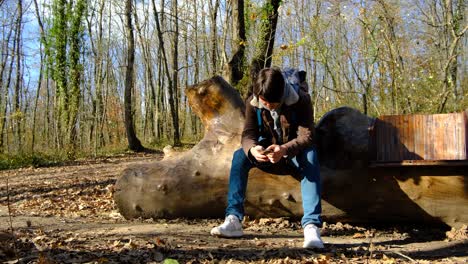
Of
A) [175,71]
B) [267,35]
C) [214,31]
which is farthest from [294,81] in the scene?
[214,31]

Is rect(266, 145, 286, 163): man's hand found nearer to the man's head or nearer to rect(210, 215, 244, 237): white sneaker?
the man's head

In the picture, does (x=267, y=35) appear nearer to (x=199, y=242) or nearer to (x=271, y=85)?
(x=271, y=85)

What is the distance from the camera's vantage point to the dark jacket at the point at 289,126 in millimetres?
3463

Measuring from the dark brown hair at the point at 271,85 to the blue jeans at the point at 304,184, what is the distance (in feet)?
1.66

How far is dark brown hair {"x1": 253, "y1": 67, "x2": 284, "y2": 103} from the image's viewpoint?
10.8ft

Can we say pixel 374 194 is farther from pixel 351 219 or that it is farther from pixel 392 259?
pixel 392 259

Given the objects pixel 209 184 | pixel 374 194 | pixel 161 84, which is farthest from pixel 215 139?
pixel 161 84

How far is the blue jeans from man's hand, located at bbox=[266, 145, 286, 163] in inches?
7.9

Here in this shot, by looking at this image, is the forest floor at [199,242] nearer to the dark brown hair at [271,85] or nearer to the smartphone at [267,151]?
the smartphone at [267,151]

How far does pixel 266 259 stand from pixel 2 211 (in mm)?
4102

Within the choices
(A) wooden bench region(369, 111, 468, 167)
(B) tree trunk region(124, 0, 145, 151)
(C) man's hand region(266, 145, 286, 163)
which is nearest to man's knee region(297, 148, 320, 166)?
(C) man's hand region(266, 145, 286, 163)

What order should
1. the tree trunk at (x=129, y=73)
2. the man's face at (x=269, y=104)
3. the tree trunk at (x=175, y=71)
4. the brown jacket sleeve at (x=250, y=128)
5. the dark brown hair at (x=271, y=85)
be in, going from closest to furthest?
the dark brown hair at (x=271, y=85)
the man's face at (x=269, y=104)
the brown jacket sleeve at (x=250, y=128)
the tree trunk at (x=129, y=73)
the tree trunk at (x=175, y=71)

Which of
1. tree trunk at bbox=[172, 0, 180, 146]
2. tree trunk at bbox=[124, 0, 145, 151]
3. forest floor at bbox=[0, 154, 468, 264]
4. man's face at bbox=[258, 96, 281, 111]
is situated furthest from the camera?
tree trunk at bbox=[172, 0, 180, 146]

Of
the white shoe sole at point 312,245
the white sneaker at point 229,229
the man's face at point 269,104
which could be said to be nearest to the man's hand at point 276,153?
the man's face at point 269,104
